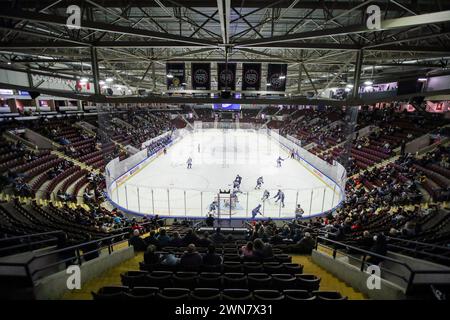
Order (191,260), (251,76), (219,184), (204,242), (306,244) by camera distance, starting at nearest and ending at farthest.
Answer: (191,260)
(204,242)
(306,244)
(251,76)
(219,184)

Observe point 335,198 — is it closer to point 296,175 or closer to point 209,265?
point 296,175

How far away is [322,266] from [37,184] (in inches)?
563

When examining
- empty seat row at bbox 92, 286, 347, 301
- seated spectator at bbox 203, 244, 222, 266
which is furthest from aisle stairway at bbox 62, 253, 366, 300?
seated spectator at bbox 203, 244, 222, 266

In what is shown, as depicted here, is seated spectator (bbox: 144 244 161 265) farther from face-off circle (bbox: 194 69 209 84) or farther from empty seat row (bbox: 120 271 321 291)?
face-off circle (bbox: 194 69 209 84)

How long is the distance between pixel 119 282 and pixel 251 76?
8009 millimetres

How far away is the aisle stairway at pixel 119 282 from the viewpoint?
4230 mm

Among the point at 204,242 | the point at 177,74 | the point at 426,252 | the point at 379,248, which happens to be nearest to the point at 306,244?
the point at 379,248

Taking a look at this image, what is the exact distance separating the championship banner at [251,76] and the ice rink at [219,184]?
17.7 ft

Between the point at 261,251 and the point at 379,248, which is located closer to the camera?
the point at 379,248

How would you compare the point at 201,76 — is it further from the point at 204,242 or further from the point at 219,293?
the point at 219,293

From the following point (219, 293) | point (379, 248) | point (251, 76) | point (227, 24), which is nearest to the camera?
point (219, 293)

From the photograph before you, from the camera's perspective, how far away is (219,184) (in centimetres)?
1783

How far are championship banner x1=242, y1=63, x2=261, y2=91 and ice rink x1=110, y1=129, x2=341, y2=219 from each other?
5.41m

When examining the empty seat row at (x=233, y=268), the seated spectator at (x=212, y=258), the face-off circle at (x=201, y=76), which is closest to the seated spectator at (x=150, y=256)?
the empty seat row at (x=233, y=268)
